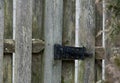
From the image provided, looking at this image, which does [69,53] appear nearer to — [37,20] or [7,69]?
[37,20]

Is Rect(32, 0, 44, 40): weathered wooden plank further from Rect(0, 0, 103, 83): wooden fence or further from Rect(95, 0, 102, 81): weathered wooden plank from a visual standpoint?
Rect(95, 0, 102, 81): weathered wooden plank

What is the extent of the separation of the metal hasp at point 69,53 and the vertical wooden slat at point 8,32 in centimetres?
48

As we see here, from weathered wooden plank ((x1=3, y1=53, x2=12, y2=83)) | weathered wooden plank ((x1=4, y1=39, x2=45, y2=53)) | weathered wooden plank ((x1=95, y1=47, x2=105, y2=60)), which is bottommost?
weathered wooden plank ((x1=3, y1=53, x2=12, y2=83))

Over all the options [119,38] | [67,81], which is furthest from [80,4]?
[67,81]

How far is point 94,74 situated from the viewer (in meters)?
4.04

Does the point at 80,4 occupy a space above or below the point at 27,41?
above

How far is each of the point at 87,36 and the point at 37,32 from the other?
1.90 ft

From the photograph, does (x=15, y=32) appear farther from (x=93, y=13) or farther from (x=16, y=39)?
(x=93, y=13)

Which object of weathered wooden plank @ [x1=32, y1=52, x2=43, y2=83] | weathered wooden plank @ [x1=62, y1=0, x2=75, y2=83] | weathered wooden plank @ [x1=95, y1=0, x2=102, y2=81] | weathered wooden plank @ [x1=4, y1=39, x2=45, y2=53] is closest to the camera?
weathered wooden plank @ [x1=4, y1=39, x2=45, y2=53]

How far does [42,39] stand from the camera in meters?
3.71

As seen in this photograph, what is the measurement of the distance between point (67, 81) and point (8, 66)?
69 centimetres

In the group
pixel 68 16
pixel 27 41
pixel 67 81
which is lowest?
pixel 67 81

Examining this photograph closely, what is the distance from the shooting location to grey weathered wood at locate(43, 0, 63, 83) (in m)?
3.69

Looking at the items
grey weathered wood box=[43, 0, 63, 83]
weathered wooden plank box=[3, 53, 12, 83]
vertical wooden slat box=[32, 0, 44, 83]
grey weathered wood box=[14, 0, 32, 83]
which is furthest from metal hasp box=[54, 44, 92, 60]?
weathered wooden plank box=[3, 53, 12, 83]
